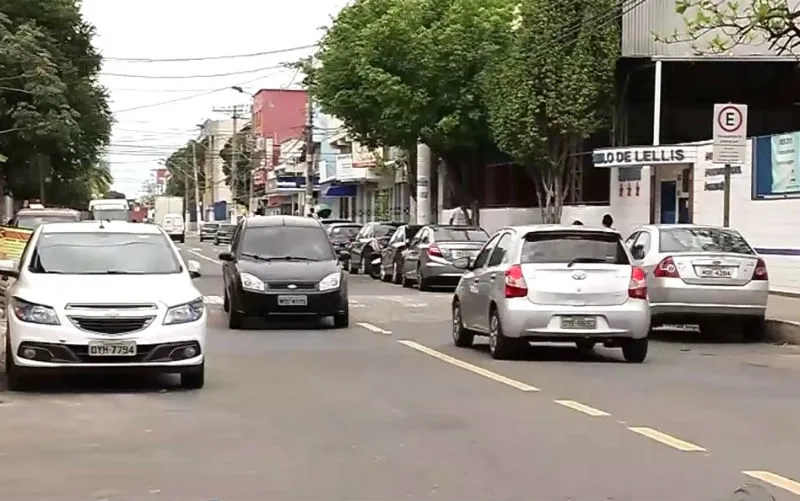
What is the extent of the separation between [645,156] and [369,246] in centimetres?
974

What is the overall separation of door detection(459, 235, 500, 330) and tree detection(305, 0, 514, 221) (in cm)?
2275

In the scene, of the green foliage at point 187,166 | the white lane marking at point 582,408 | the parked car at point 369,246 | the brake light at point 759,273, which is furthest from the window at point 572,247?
the green foliage at point 187,166

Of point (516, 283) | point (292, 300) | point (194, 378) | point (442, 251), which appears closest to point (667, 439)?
point (194, 378)

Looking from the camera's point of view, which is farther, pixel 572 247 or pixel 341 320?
pixel 341 320

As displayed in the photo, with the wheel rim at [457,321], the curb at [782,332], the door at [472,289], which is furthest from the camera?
the curb at [782,332]

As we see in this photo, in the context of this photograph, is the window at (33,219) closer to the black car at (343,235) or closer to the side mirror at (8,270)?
the black car at (343,235)

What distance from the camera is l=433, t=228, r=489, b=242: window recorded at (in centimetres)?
2994

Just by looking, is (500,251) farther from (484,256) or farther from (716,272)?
(716,272)

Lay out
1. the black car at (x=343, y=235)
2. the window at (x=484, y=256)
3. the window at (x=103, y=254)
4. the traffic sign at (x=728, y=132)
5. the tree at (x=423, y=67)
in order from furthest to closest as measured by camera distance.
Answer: the black car at (x=343, y=235) < the tree at (x=423, y=67) < the traffic sign at (x=728, y=132) < the window at (x=484, y=256) < the window at (x=103, y=254)

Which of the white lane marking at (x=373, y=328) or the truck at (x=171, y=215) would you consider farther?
the truck at (x=171, y=215)

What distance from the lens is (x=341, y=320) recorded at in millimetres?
20203

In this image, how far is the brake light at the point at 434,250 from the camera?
29594mm

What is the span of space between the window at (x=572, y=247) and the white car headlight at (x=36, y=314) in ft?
18.5

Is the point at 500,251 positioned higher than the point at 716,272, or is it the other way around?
the point at 500,251
